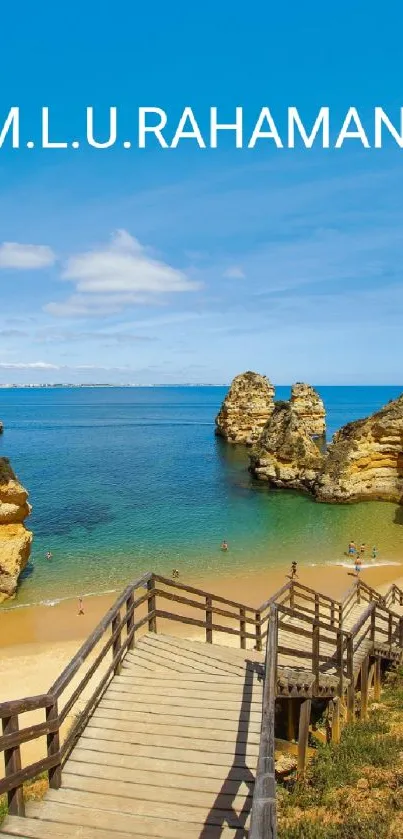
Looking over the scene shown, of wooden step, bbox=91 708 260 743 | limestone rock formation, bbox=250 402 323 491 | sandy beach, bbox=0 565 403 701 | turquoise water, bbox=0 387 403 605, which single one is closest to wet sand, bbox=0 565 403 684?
sandy beach, bbox=0 565 403 701

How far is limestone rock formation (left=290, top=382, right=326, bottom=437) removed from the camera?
86812 mm

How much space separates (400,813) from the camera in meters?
6.97

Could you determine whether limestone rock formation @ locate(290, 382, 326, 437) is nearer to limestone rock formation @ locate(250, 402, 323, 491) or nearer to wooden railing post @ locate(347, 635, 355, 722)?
limestone rock formation @ locate(250, 402, 323, 491)

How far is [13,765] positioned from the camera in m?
4.99

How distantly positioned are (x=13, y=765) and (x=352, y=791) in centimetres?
541

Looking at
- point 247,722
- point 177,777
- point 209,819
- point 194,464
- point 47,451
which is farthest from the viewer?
point 47,451

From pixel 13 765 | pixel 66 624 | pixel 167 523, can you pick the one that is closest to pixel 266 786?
pixel 13 765

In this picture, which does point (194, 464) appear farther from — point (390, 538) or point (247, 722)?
point (247, 722)

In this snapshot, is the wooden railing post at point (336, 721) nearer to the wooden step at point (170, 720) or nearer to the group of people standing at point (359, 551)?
the wooden step at point (170, 720)

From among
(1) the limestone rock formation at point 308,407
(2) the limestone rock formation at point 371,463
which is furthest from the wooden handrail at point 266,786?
(1) the limestone rock formation at point 308,407

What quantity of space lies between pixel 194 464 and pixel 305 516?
2447cm

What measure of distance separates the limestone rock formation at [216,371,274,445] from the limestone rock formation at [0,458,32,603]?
195 feet

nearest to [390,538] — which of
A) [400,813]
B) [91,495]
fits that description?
[91,495]

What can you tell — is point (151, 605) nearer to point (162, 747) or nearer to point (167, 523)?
point (162, 747)
